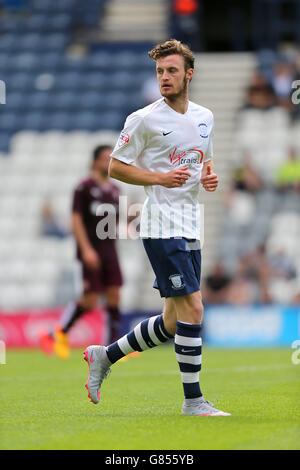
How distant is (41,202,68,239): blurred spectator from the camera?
17.5 meters

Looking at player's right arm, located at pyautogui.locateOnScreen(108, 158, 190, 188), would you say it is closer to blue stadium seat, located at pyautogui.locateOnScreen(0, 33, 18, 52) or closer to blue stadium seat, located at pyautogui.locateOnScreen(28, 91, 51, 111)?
blue stadium seat, located at pyautogui.locateOnScreen(28, 91, 51, 111)

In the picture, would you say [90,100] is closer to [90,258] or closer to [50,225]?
[50,225]

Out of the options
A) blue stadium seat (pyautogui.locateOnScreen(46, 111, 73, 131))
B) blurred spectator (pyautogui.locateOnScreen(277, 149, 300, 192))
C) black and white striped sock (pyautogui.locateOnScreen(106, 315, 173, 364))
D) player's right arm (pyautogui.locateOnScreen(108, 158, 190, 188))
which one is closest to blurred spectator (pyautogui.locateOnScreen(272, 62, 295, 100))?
blurred spectator (pyautogui.locateOnScreen(277, 149, 300, 192))

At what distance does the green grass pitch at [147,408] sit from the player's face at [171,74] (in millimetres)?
1950

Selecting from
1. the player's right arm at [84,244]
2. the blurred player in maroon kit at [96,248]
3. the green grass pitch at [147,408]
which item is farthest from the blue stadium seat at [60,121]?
the green grass pitch at [147,408]

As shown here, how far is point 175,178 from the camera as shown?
5660mm

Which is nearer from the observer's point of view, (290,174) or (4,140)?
(290,174)

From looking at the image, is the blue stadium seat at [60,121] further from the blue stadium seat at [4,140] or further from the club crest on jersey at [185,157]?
the club crest on jersey at [185,157]

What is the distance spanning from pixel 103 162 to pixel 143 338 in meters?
4.81

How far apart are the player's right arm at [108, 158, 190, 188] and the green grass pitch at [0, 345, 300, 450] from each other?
4.48 ft

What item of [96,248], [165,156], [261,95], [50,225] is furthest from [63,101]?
[165,156]

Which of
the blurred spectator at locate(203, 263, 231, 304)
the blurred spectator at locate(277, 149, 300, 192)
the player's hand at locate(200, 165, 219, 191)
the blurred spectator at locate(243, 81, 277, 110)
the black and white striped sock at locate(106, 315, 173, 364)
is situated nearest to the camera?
the player's hand at locate(200, 165, 219, 191)

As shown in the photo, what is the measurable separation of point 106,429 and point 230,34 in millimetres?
18383
